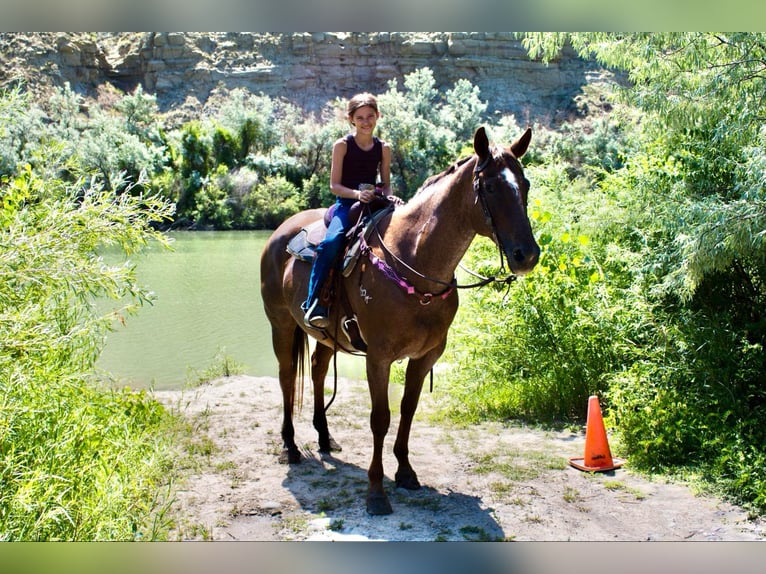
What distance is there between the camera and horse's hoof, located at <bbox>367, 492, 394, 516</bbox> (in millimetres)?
4332

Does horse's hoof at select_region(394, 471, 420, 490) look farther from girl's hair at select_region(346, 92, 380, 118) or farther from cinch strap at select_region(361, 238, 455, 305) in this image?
girl's hair at select_region(346, 92, 380, 118)

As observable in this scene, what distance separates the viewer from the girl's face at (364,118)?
4.78 meters

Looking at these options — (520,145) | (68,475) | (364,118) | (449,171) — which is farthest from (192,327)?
(520,145)

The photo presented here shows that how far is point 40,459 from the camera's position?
12.2 ft

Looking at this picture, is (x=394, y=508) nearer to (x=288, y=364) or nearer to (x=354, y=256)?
(x=354, y=256)

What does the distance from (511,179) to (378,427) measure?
1859 mm

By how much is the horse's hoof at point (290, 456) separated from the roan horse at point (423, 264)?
3.41 ft

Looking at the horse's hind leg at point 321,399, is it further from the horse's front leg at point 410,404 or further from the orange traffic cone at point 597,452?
the orange traffic cone at point 597,452

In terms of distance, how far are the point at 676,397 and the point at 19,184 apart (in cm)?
531

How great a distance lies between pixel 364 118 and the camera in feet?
15.7

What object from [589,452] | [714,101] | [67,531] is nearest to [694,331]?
[589,452]

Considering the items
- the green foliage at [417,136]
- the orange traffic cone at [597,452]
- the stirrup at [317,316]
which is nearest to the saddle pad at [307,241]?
the stirrup at [317,316]

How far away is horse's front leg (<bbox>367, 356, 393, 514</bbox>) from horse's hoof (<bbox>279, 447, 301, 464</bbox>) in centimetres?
120

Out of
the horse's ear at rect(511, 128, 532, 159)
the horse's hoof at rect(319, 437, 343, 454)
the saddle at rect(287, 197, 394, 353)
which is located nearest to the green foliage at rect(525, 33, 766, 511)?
the horse's ear at rect(511, 128, 532, 159)
